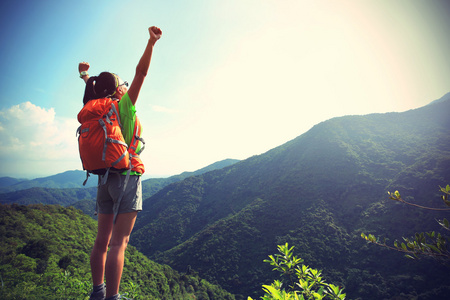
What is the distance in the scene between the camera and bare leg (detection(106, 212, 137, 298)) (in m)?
1.65

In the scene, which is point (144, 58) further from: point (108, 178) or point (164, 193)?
point (164, 193)

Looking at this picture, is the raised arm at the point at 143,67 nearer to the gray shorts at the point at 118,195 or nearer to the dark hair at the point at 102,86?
the dark hair at the point at 102,86

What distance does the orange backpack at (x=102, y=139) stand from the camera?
173cm

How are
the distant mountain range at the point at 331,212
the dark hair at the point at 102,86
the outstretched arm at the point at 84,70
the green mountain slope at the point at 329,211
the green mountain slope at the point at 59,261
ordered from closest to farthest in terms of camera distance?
the dark hair at the point at 102,86 → the outstretched arm at the point at 84,70 → the green mountain slope at the point at 59,261 → the distant mountain range at the point at 331,212 → the green mountain slope at the point at 329,211

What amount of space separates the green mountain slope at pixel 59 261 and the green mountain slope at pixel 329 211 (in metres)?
14.7

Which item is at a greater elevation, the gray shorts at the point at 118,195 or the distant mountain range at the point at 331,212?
the gray shorts at the point at 118,195

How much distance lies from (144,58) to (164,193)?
→ 451 feet

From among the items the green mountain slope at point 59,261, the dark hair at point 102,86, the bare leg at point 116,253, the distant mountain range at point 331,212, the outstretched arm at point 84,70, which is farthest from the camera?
the distant mountain range at point 331,212

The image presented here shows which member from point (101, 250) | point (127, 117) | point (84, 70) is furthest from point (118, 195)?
point (84, 70)

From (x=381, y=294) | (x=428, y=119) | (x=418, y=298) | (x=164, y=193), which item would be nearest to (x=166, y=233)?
(x=164, y=193)

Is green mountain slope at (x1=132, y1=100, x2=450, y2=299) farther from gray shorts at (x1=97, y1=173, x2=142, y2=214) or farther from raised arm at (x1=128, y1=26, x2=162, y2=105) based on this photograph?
raised arm at (x1=128, y1=26, x2=162, y2=105)

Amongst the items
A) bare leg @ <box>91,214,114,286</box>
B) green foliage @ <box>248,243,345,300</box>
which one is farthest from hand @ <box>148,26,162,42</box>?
green foliage @ <box>248,243,345,300</box>

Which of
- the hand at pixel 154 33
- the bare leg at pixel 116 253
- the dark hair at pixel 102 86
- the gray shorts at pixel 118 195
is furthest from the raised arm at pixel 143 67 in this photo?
the bare leg at pixel 116 253

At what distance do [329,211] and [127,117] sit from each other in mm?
77785
